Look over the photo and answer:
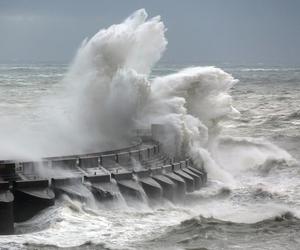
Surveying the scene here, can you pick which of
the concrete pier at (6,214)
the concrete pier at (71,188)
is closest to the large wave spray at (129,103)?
the concrete pier at (71,188)

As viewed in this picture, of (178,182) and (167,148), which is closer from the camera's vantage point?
(178,182)

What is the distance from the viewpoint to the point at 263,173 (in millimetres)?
26578

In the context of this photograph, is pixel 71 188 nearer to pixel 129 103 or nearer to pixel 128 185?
pixel 128 185

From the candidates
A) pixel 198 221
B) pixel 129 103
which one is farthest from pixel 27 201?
pixel 129 103

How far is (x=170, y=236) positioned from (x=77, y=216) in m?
2.62

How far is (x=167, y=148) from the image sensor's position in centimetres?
2531

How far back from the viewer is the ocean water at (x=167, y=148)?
1652 centimetres

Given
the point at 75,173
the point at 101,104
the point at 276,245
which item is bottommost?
the point at 276,245

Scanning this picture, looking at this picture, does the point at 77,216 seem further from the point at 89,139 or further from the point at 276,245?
the point at 89,139

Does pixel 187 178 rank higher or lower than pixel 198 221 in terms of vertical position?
higher

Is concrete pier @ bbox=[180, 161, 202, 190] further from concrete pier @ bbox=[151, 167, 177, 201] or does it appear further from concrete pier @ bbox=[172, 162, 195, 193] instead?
concrete pier @ bbox=[151, 167, 177, 201]

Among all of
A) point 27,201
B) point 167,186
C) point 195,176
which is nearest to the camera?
point 27,201

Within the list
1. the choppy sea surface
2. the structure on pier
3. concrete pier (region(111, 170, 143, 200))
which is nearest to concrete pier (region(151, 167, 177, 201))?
the structure on pier

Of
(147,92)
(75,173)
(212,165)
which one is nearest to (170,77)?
(147,92)
